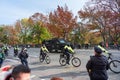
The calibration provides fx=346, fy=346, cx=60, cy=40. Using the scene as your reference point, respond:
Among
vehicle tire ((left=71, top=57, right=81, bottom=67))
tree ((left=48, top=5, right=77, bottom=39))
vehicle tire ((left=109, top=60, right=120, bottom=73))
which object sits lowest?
vehicle tire ((left=109, top=60, right=120, bottom=73))

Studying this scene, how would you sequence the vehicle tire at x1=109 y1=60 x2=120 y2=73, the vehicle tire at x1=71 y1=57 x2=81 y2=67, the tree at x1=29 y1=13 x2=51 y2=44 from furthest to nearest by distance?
the tree at x1=29 y1=13 x2=51 y2=44
the vehicle tire at x1=71 y1=57 x2=81 y2=67
the vehicle tire at x1=109 y1=60 x2=120 y2=73

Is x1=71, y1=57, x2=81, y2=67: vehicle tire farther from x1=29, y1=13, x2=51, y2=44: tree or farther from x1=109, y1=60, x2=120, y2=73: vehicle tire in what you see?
x1=29, y1=13, x2=51, y2=44: tree

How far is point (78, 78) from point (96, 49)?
8646 millimetres

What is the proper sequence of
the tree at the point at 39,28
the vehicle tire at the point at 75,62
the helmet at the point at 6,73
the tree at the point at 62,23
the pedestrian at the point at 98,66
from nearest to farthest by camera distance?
the helmet at the point at 6,73 → the pedestrian at the point at 98,66 → the vehicle tire at the point at 75,62 → the tree at the point at 62,23 → the tree at the point at 39,28

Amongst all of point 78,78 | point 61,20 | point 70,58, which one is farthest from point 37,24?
point 78,78

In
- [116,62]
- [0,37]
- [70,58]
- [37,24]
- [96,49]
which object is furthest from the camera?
[0,37]

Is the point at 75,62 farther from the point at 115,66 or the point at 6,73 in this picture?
the point at 6,73

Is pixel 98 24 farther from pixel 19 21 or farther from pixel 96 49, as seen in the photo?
pixel 96 49

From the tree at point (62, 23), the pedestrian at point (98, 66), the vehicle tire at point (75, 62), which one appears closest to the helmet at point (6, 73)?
the pedestrian at point (98, 66)

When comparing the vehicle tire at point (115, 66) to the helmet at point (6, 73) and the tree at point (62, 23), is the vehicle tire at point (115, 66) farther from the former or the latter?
the tree at point (62, 23)

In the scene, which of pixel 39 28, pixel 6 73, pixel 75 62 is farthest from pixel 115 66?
pixel 39 28

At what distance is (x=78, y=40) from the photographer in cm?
8756

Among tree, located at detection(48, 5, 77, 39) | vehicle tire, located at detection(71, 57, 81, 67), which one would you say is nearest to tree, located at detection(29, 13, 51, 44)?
tree, located at detection(48, 5, 77, 39)

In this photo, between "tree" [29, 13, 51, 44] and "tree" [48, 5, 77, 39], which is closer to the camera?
"tree" [48, 5, 77, 39]
